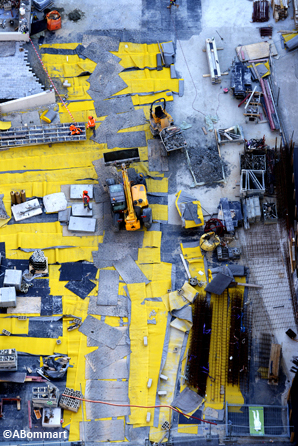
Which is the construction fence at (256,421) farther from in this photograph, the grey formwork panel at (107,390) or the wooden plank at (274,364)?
the grey formwork panel at (107,390)

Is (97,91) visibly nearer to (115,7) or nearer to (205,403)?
(115,7)

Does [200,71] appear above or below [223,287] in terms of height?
above

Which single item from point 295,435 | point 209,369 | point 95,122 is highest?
point 95,122

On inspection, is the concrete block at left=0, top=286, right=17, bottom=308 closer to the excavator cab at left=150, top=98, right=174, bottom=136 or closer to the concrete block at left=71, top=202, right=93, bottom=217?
the concrete block at left=71, top=202, right=93, bottom=217

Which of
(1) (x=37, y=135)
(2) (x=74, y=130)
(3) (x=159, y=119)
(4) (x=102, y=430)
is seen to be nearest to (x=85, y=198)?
(2) (x=74, y=130)

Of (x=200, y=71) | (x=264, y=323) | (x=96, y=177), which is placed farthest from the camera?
(x=200, y=71)

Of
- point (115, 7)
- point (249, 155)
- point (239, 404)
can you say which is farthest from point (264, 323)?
point (115, 7)

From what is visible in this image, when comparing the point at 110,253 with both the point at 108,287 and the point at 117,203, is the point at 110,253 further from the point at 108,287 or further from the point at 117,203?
the point at 117,203
